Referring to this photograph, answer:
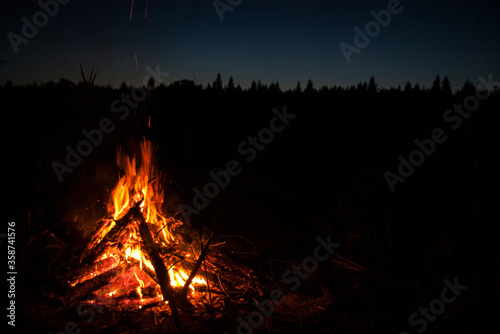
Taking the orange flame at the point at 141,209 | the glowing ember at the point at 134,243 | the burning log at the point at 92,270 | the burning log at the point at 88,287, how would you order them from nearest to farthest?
the burning log at the point at 88,287 < the burning log at the point at 92,270 < the glowing ember at the point at 134,243 < the orange flame at the point at 141,209

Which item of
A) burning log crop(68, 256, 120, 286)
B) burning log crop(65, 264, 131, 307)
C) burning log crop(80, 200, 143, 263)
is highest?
burning log crop(80, 200, 143, 263)

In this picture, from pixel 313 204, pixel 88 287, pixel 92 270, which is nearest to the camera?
pixel 88 287

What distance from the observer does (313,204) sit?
277 inches

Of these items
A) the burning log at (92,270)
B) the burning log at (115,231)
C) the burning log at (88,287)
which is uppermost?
the burning log at (115,231)

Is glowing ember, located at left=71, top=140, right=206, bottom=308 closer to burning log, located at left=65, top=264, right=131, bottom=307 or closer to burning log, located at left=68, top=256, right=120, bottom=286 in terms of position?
burning log, located at left=68, top=256, right=120, bottom=286

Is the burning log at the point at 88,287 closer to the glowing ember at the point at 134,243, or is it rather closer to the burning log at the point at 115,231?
the glowing ember at the point at 134,243

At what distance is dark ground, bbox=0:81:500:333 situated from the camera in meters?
3.09

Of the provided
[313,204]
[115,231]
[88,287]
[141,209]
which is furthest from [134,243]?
[313,204]

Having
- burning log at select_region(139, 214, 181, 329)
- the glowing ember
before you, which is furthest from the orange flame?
burning log at select_region(139, 214, 181, 329)

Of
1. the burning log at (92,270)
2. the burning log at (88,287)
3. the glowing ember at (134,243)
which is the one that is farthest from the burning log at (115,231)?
the burning log at (88,287)

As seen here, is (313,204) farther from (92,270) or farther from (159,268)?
(92,270)

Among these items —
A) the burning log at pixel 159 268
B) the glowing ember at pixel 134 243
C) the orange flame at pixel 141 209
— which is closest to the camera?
the burning log at pixel 159 268

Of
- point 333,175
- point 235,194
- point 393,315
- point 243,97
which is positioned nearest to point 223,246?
point 393,315

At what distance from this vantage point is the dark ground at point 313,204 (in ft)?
10.1
